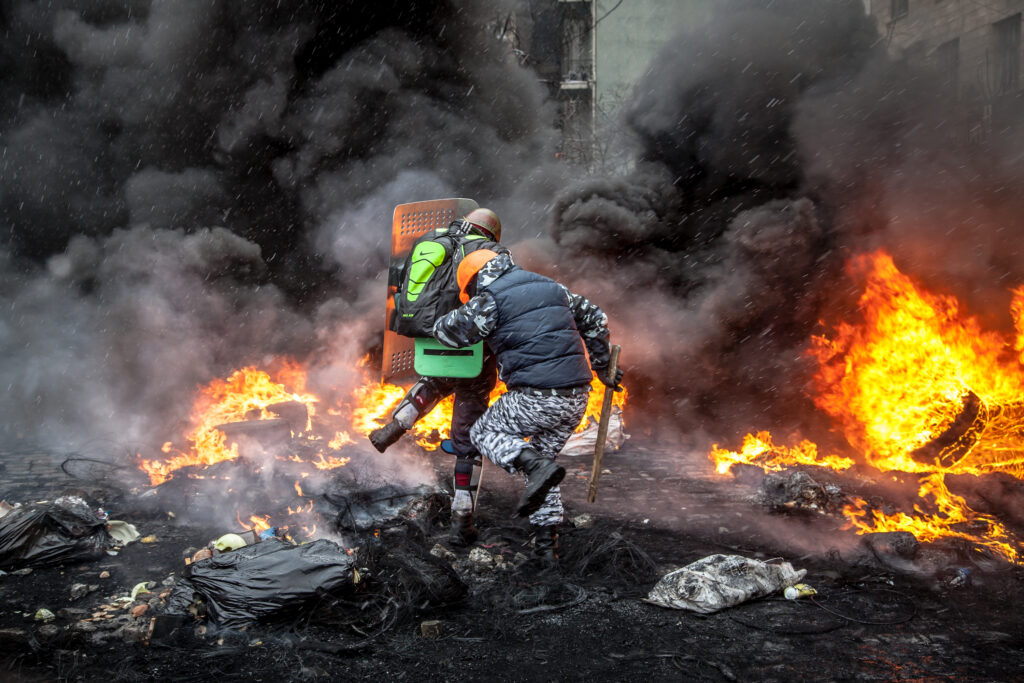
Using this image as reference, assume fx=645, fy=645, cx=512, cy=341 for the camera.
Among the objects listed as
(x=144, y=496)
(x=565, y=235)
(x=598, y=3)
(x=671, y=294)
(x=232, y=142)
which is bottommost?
(x=144, y=496)

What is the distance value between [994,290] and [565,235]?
417 cm

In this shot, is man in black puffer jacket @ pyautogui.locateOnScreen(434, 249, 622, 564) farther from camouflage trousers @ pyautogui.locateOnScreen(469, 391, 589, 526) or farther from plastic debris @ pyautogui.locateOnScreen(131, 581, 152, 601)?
plastic debris @ pyautogui.locateOnScreen(131, 581, 152, 601)

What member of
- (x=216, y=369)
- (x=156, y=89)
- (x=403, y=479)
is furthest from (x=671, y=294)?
(x=156, y=89)

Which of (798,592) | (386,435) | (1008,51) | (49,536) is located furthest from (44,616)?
(1008,51)

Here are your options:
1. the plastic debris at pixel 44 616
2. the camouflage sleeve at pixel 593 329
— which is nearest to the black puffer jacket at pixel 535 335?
the camouflage sleeve at pixel 593 329

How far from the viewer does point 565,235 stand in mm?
7227

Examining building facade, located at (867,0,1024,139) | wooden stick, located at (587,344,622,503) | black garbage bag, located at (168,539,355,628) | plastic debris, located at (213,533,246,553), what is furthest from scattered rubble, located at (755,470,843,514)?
building facade, located at (867,0,1024,139)

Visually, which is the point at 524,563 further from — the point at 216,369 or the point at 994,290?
the point at 994,290

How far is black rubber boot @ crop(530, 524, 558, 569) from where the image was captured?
3482 mm

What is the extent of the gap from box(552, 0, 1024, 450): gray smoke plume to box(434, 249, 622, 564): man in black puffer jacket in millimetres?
3416

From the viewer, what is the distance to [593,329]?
3693 millimetres

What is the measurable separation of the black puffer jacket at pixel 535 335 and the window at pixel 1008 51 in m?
9.43

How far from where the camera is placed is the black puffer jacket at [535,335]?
3.38m

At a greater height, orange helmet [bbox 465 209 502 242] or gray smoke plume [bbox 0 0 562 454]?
gray smoke plume [bbox 0 0 562 454]
